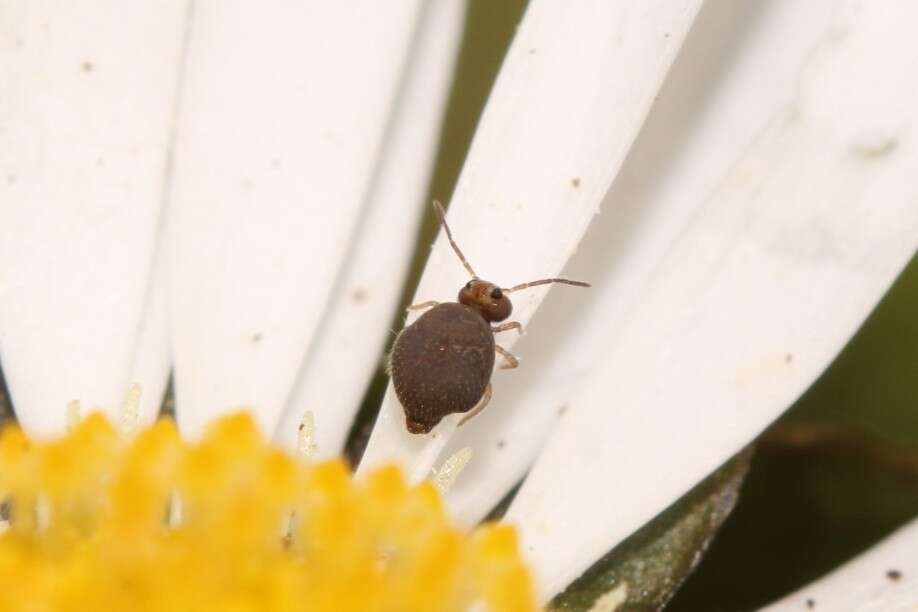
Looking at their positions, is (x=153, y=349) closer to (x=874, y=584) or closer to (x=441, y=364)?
(x=441, y=364)

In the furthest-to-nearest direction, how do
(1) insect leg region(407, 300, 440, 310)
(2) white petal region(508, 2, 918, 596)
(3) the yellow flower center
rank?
1. (1) insect leg region(407, 300, 440, 310)
2. (2) white petal region(508, 2, 918, 596)
3. (3) the yellow flower center

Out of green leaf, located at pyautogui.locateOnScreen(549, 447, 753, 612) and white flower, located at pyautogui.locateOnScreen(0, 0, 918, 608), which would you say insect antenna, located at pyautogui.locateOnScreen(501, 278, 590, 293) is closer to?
white flower, located at pyautogui.locateOnScreen(0, 0, 918, 608)

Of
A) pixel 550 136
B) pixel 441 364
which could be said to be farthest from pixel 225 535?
pixel 550 136

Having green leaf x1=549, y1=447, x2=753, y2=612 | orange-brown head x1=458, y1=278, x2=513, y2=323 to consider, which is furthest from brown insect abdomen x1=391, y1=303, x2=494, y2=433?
green leaf x1=549, y1=447, x2=753, y2=612

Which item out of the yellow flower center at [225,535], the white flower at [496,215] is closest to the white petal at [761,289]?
the white flower at [496,215]

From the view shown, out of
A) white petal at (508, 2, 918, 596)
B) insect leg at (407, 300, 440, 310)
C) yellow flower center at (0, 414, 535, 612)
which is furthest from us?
insect leg at (407, 300, 440, 310)

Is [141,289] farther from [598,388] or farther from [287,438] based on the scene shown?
[598,388]
